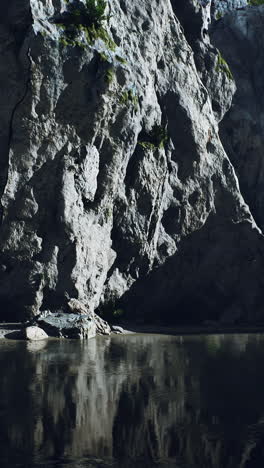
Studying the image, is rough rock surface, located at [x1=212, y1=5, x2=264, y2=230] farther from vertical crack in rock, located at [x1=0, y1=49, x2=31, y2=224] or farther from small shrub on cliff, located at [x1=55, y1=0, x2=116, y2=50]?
vertical crack in rock, located at [x1=0, y1=49, x2=31, y2=224]

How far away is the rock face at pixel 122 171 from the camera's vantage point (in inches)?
1695

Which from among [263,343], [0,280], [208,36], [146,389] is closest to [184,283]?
[263,343]

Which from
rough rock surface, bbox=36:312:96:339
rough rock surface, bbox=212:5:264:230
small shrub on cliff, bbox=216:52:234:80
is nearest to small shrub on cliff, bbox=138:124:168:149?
rough rock surface, bbox=212:5:264:230

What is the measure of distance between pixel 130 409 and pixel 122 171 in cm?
3295

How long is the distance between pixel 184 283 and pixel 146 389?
35403 mm

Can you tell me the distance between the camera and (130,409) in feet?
62.7

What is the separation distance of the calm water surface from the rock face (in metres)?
13.1

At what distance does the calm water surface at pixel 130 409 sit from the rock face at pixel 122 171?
13145 millimetres

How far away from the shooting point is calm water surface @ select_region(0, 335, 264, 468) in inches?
561

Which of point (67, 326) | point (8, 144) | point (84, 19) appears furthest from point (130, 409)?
point (84, 19)

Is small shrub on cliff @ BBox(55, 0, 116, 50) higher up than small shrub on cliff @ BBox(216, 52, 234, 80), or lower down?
lower down

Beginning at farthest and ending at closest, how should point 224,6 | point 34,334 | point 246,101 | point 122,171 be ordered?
point 224,6 → point 246,101 → point 122,171 → point 34,334

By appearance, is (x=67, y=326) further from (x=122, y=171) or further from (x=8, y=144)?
(x=122, y=171)

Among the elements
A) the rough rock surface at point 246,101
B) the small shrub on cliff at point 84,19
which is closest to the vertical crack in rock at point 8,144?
the small shrub on cliff at point 84,19
